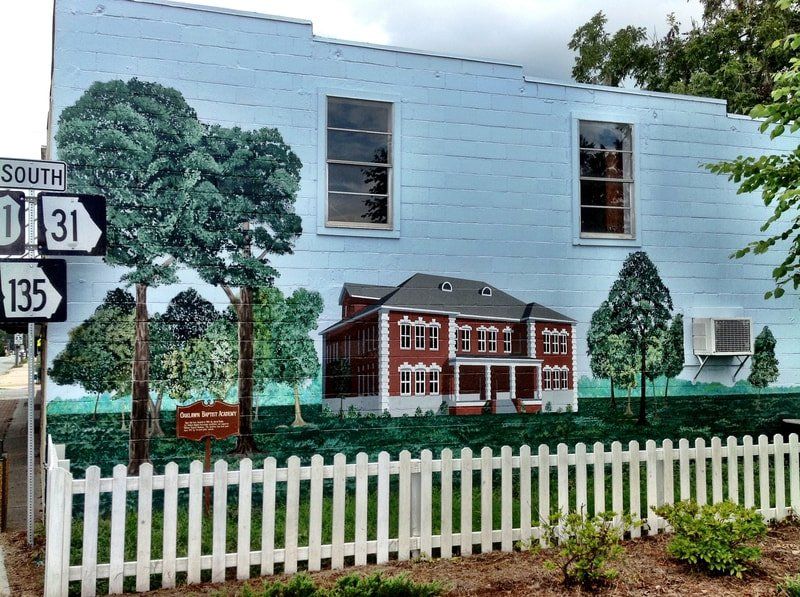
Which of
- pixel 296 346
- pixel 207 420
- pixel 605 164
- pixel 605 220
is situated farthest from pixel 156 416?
pixel 605 164

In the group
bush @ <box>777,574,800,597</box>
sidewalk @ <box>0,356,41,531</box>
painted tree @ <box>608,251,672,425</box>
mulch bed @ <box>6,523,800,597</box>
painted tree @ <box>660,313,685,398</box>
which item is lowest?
sidewalk @ <box>0,356,41,531</box>

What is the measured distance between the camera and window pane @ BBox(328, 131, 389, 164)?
26.6 feet

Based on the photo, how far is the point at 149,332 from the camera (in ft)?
23.7

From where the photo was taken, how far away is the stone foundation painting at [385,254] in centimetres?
719

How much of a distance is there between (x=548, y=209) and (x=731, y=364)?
11.1 ft

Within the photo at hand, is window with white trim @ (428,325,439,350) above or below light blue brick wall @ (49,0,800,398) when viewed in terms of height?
below

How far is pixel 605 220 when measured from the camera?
30.3 ft

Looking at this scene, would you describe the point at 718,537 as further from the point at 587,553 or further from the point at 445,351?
the point at 445,351

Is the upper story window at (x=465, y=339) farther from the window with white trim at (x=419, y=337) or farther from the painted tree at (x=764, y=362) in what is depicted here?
the painted tree at (x=764, y=362)

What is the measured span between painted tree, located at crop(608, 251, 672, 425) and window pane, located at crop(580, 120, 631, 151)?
1.45 m

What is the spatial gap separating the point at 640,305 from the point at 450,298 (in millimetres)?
2640

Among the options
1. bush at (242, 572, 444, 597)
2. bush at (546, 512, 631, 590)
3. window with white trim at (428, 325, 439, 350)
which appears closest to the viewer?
bush at (242, 572, 444, 597)

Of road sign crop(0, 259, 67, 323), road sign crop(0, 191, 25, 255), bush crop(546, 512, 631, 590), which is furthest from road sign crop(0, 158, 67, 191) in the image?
bush crop(546, 512, 631, 590)

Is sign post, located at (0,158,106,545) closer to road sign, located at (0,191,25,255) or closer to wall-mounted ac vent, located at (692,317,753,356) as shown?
road sign, located at (0,191,25,255)
